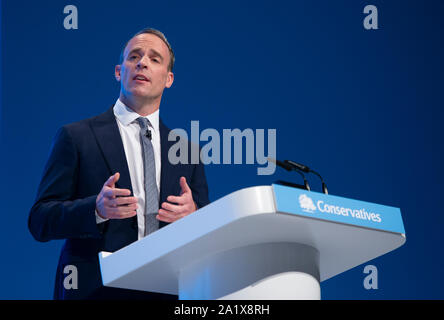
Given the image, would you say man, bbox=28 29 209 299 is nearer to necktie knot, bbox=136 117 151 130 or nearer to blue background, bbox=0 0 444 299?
necktie knot, bbox=136 117 151 130

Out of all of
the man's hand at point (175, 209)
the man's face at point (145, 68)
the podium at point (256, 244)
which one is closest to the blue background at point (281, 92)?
the man's face at point (145, 68)

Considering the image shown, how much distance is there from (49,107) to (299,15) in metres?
1.41

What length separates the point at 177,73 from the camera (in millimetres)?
3463

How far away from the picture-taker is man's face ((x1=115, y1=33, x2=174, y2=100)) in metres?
2.46

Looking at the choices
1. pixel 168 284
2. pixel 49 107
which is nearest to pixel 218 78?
pixel 49 107

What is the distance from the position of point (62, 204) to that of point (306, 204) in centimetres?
92

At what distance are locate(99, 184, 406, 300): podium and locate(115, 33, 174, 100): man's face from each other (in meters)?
0.97

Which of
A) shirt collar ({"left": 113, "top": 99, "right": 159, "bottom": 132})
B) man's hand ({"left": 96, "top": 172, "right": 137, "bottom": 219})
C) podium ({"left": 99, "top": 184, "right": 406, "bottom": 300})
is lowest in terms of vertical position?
podium ({"left": 99, "top": 184, "right": 406, "bottom": 300})

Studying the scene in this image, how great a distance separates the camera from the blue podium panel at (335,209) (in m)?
1.35

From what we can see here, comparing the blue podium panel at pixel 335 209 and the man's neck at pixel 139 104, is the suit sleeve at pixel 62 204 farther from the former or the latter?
the blue podium panel at pixel 335 209

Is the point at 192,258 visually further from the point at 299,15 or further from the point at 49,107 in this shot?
the point at 299,15

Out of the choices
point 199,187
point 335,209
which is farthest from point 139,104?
point 335,209

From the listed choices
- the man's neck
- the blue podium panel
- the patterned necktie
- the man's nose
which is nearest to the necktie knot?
the patterned necktie

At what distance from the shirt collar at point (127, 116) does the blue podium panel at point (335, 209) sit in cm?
110
